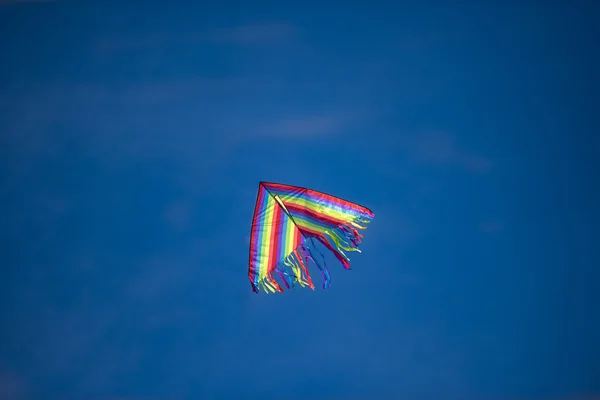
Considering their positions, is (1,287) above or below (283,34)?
below

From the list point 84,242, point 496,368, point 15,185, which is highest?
point 15,185

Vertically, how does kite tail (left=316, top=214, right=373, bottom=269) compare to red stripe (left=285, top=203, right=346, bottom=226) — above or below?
below

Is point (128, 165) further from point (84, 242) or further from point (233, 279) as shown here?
point (233, 279)

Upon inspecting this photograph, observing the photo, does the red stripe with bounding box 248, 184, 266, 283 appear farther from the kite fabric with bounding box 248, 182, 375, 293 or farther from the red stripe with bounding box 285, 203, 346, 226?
the red stripe with bounding box 285, 203, 346, 226

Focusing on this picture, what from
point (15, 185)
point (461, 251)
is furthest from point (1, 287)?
point (461, 251)

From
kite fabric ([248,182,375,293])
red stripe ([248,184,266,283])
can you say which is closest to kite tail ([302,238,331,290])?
kite fabric ([248,182,375,293])

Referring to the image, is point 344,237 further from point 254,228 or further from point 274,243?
point 254,228

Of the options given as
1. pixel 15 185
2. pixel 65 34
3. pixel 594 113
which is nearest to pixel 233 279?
pixel 15 185

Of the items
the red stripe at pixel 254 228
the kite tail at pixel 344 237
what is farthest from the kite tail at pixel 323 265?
the red stripe at pixel 254 228
